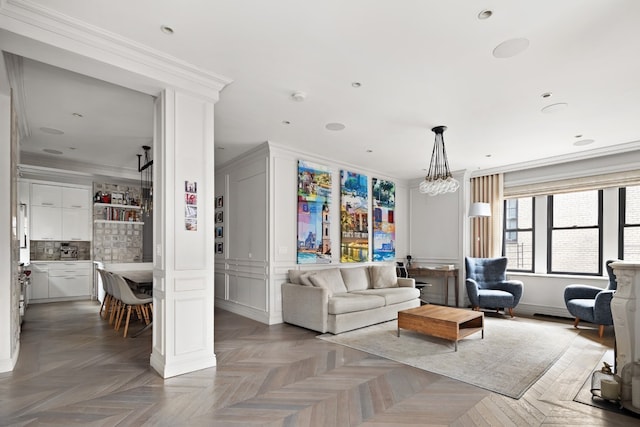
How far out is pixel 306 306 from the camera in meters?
5.10

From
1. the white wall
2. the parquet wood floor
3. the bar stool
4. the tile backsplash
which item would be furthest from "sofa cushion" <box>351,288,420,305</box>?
the tile backsplash

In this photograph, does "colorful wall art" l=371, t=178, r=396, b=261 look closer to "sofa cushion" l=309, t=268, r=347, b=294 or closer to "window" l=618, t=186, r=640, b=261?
"sofa cushion" l=309, t=268, r=347, b=294

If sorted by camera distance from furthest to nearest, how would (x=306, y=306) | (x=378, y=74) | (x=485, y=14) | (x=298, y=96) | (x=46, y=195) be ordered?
1. (x=46, y=195)
2. (x=306, y=306)
3. (x=298, y=96)
4. (x=378, y=74)
5. (x=485, y=14)

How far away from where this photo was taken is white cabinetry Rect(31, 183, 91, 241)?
7113 millimetres

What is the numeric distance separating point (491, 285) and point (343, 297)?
3.06 m

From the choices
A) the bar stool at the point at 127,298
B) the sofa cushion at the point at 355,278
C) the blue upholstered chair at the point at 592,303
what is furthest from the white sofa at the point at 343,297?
the blue upholstered chair at the point at 592,303

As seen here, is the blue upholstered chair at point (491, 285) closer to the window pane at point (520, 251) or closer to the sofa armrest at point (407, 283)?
the window pane at point (520, 251)

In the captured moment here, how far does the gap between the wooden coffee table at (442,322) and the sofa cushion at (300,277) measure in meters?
1.51

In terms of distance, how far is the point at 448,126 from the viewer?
467 centimetres

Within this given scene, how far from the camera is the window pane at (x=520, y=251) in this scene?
22.3 feet

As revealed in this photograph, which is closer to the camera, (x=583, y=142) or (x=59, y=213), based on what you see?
(x=583, y=142)

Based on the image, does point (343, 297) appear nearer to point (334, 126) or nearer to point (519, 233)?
point (334, 126)

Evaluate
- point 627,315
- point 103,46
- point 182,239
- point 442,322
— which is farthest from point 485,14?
point 442,322

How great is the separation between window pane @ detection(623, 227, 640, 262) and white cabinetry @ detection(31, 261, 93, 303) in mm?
10243
